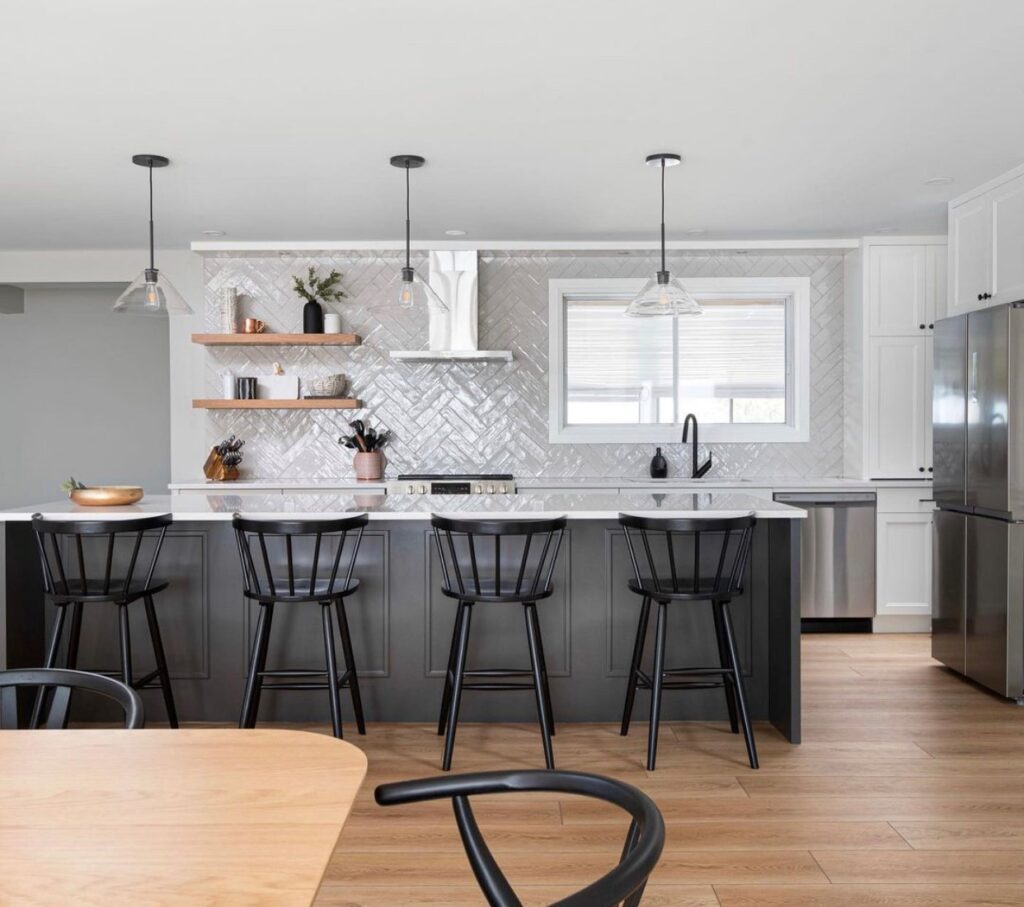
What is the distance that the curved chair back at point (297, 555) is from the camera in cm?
304

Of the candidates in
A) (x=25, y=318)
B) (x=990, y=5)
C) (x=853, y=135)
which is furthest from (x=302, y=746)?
(x=25, y=318)

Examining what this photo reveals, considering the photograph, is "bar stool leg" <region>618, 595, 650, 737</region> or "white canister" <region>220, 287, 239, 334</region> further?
"white canister" <region>220, 287, 239, 334</region>

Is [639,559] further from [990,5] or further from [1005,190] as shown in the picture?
[1005,190]

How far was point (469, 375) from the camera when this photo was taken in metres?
5.91

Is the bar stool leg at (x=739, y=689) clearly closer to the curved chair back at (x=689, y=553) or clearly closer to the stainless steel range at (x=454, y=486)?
the curved chair back at (x=689, y=553)

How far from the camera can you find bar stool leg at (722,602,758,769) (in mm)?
3064

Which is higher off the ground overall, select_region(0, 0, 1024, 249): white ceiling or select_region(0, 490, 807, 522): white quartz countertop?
select_region(0, 0, 1024, 249): white ceiling

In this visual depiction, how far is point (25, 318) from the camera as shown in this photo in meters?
6.72

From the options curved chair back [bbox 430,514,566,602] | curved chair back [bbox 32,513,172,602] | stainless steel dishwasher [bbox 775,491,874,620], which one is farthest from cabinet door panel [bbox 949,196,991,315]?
curved chair back [bbox 32,513,172,602]

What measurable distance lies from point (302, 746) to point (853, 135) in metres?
3.50

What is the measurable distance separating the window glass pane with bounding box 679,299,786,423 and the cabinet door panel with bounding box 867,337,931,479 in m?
0.65

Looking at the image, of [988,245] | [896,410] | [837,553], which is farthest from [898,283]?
[837,553]

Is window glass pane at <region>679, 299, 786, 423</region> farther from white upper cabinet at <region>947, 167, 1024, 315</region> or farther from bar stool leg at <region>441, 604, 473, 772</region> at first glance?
bar stool leg at <region>441, 604, 473, 772</region>

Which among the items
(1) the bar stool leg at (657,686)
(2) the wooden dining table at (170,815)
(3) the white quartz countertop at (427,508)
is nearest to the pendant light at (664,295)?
(3) the white quartz countertop at (427,508)
